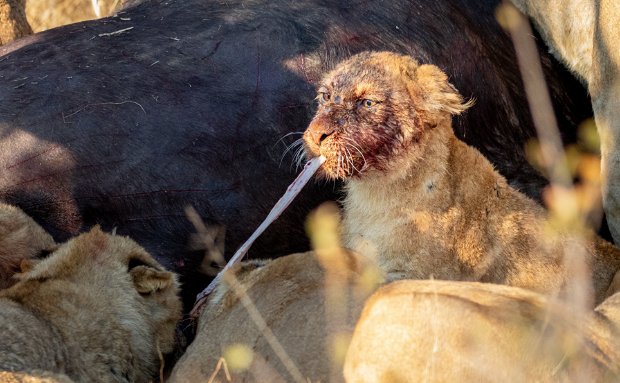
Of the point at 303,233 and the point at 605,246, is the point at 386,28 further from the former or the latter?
the point at 605,246

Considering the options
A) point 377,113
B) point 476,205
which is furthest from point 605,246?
point 377,113

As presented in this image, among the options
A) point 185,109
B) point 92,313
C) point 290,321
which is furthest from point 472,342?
point 185,109

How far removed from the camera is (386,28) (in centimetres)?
A: 618

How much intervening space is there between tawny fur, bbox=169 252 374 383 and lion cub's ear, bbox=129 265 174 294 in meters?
0.27

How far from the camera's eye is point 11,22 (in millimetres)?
7188

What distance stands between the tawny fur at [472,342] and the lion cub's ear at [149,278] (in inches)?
57.7

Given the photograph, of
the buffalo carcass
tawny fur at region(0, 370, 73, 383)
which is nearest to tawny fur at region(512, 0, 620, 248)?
the buffalo carcass

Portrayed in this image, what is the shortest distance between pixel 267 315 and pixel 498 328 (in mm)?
1161

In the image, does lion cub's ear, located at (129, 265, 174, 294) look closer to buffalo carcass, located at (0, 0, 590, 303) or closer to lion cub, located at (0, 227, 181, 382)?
lion cub, located at (0, 227, 181, 382)

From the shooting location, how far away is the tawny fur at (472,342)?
330 cm

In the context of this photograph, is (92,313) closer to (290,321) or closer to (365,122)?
(290,321)

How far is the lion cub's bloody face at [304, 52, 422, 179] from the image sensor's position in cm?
495

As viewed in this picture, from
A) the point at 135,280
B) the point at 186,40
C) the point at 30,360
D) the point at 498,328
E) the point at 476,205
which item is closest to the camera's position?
the point at 498,328

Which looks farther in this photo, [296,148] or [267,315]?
[296,148]
